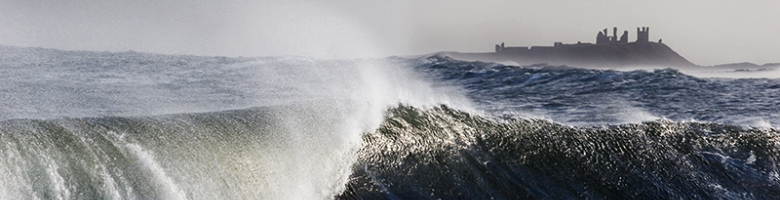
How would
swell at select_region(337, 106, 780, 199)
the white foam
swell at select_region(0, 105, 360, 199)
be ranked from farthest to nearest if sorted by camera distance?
swell at select_region(337, 106, 780, 199) < the white foam < swell at select_region(0, 105, 360, 199)

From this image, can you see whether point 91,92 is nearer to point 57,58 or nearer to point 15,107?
point 15,107

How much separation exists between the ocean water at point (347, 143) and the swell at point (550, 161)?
24 millimetres

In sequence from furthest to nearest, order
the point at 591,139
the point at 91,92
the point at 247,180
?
the point at 91,92, the point at 591,139, the point at 247,180

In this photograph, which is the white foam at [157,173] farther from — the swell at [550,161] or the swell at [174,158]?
the swell at [550,161]

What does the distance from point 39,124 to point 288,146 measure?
90.4 inches

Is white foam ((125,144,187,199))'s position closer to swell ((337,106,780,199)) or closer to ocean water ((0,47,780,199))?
ocean water ((0,47,780,199))

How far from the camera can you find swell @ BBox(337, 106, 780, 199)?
26.8 ft

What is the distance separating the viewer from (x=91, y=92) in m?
11.7

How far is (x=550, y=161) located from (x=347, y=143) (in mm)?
2287

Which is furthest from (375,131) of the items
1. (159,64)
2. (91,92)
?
(159,64)

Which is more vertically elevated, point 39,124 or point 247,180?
point 39,124

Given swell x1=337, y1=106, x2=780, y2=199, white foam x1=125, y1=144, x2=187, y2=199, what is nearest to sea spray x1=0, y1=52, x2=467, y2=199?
white foam x1=125, y1=144, x2=187, y2=199

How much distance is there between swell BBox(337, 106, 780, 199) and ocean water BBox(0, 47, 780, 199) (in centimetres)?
2

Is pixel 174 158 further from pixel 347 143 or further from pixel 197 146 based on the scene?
pixel 347 143
